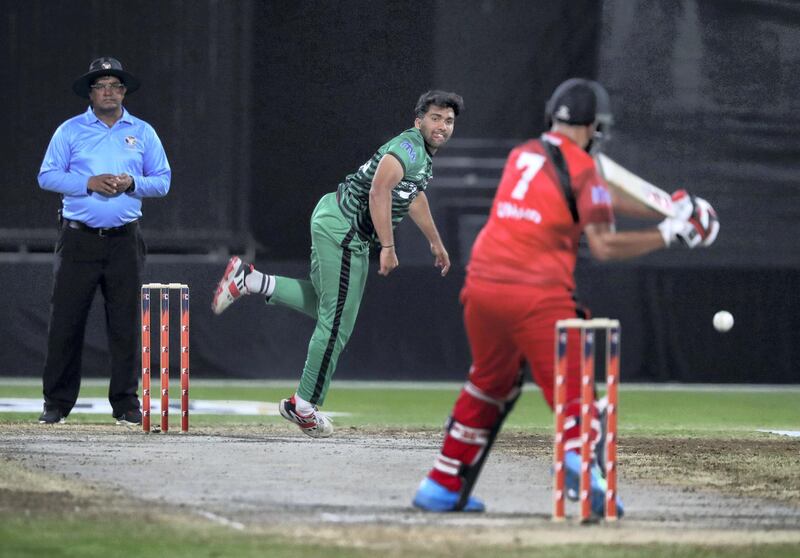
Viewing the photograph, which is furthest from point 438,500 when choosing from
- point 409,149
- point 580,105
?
point 409,149

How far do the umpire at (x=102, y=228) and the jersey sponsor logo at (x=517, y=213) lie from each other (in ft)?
13.3

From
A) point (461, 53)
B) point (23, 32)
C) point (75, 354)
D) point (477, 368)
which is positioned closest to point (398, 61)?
point (461, 53)

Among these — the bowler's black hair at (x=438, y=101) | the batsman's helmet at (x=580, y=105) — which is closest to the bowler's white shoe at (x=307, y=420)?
the bowler's black hair at (x=438, y=101)

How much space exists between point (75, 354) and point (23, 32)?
577 cm

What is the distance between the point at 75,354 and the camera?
410 inches

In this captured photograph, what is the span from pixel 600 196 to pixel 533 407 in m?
7.61

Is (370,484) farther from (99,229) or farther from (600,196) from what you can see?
(99,229)

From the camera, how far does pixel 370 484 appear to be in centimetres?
761

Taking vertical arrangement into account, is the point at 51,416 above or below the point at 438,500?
below

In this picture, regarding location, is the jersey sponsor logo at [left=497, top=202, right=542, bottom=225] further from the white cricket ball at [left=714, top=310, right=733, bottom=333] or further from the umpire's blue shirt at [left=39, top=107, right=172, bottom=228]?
the white cricket ball at [left=714, top=310, right=733, bottom=333]

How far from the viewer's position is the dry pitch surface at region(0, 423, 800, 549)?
6.19 metres

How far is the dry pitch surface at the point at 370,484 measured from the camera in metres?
6.19

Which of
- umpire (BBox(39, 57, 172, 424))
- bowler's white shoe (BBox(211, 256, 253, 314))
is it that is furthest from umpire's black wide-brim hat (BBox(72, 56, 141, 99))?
bowler's white shoe (BBox(211, 256, 253, 314))

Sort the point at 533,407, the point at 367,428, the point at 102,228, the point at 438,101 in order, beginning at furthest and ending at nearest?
the point at 533,407
the point at 367,428
the point at 102,228
the point at 438,101
